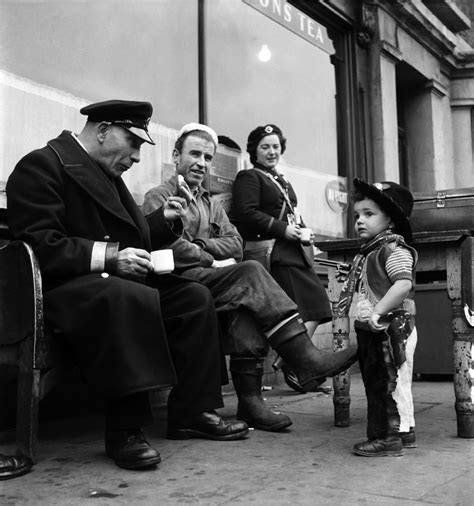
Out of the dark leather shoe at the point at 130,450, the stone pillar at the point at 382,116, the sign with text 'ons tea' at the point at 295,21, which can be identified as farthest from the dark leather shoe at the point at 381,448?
the stone pillar at the point at 382,116

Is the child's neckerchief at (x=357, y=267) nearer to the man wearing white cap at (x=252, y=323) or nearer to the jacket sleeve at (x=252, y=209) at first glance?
the man wearing white cap at (x=252, y=323)

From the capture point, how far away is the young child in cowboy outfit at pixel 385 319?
3.34 m

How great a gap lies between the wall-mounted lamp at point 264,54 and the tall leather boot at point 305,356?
3890 millimetres

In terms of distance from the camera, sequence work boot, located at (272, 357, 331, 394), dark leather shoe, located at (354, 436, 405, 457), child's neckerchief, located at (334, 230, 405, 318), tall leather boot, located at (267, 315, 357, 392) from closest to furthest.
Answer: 1. dark leather shoe, located at (354, 436, 405, 457)
2. child's neckerchief, located at (334, 230, 405, 318)
3. tall leather boot, located at (267, 315, 357, 392)
4. work boot, located at (272, 357, 331, 394)

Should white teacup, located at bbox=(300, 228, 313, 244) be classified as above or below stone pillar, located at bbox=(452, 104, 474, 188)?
below

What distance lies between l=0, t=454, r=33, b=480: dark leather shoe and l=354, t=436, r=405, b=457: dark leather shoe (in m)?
1.45

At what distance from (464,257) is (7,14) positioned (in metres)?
3.18

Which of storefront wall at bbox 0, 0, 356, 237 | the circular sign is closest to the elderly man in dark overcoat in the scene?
storefront wall at bbox 0, 0, 356, 237

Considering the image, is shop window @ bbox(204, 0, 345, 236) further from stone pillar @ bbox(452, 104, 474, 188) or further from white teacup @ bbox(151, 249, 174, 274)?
stone pillar @ bbox(452, 104, 474, 188)

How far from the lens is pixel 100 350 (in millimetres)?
3018

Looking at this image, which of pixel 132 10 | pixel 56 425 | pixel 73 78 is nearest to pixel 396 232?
pixel 56 425

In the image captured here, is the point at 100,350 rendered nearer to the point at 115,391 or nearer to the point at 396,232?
the point at 115,391

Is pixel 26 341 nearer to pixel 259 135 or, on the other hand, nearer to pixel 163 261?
pixel 163 261

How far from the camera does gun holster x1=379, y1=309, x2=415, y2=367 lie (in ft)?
11.1
